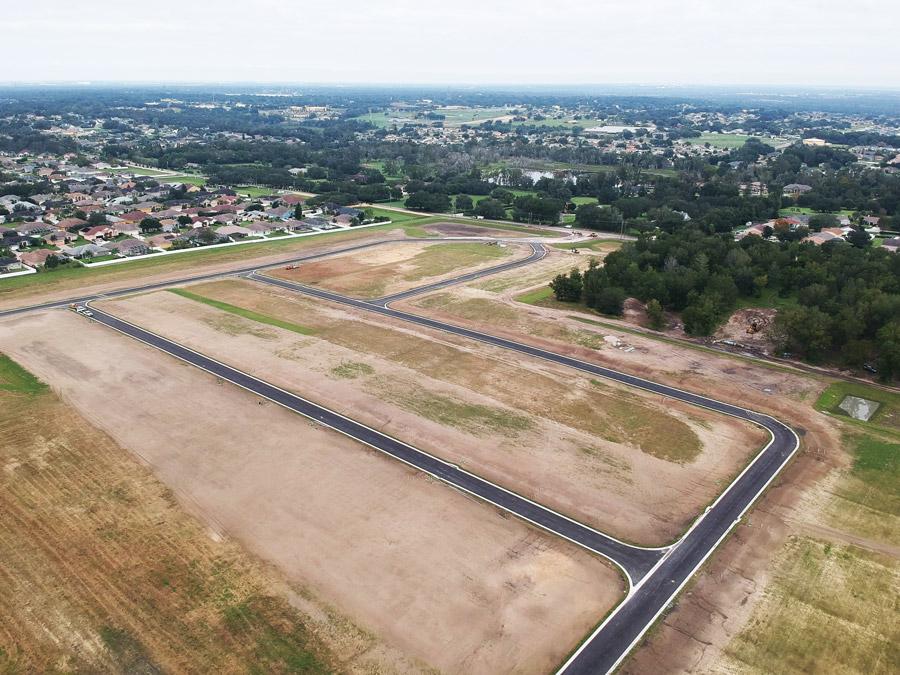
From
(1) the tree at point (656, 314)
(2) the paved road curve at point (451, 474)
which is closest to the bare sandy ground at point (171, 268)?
(2) the paved road curve at point (451, 474)

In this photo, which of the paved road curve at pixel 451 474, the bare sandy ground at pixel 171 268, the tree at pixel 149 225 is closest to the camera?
the paved road curve at pixel 451 474

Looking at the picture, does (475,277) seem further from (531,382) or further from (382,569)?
(382,569)

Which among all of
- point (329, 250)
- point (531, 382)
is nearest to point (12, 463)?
point (531, 382)

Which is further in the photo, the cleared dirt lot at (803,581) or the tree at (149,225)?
the tree at (149,225)

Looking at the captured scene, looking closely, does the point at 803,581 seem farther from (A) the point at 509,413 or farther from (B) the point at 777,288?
(B) the point at 777,288

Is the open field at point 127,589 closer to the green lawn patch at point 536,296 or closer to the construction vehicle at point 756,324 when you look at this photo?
the green lawn patch at point 536,296

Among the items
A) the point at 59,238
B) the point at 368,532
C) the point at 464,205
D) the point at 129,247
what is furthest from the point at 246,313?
the point at 464,205
